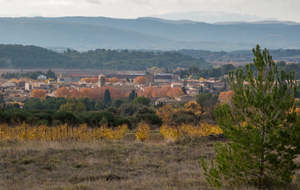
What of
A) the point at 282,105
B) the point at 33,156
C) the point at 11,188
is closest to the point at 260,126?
the point at 282,105

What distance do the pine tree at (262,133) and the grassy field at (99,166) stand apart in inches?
31.3

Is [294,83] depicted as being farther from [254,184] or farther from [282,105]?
[254,184]

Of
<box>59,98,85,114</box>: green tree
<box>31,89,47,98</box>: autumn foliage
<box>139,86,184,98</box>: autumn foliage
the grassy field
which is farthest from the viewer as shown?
<box>139,86,184,98</box>: autumn foliage

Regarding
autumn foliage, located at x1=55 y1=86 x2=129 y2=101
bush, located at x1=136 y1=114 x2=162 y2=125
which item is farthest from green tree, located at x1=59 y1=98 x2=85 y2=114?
bush, located at x1=136 y1=114 x2=162 y2=125

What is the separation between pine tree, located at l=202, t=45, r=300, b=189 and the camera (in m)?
5.11

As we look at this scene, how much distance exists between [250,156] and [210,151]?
13.8 ft

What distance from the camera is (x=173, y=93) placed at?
9831 centimetres

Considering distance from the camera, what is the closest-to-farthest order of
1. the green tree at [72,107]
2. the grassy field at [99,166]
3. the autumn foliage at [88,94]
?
the grassy field at [99,166] → the green tree at [72,107] → the autumn foliage at [88,94]

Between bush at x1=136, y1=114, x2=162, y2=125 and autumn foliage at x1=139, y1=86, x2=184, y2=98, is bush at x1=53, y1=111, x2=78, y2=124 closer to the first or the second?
bush at x1=136, y1=114, x2=162, y2=125

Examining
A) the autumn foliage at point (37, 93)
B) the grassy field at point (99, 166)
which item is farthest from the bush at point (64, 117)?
the autumn foliage at point (37, 93)

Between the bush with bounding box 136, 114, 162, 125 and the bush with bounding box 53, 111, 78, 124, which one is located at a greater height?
the bush with bounding box 53, 111, 78, 124

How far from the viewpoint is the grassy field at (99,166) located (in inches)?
241

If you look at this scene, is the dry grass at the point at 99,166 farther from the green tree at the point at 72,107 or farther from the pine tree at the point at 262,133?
the green tree at the point at 72,107

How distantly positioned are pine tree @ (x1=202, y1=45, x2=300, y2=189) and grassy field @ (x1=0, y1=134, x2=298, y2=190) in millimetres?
795
